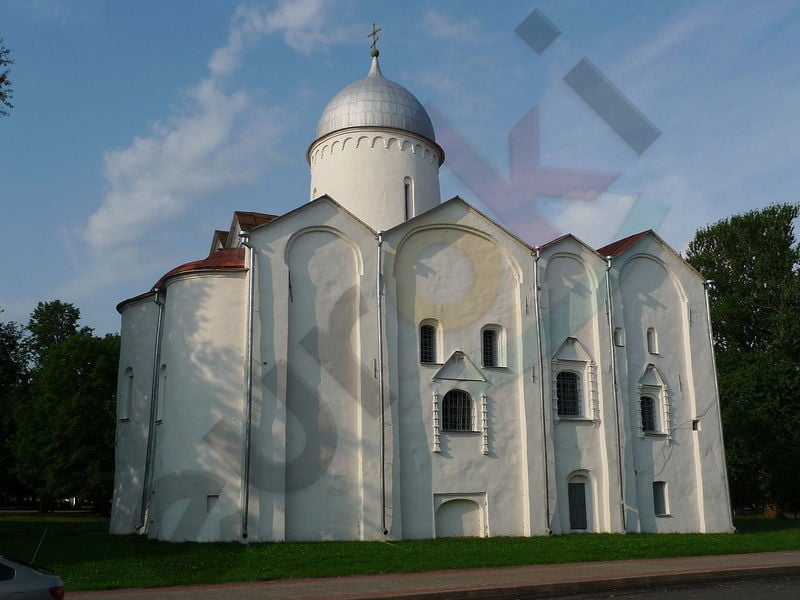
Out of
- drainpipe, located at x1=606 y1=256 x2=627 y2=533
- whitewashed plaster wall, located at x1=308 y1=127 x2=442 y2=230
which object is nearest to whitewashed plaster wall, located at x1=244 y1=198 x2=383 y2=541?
whitewashed plaster wall, located at x1=308 y1=127 x2=442 y2=230

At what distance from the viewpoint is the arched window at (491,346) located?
77.9 ft

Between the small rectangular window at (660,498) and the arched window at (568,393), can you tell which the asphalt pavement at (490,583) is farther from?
the small rectangular window at (660,498)

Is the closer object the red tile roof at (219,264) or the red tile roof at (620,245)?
the red tile roof at (219,264)

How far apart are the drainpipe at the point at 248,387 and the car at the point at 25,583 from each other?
11.3 meters

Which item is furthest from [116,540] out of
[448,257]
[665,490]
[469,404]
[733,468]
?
[733,468]

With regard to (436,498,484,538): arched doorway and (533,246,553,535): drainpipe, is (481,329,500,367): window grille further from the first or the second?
(436,498,484,538): arched doorway

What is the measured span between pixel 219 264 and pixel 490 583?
40.9 ft

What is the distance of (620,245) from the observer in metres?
27.3

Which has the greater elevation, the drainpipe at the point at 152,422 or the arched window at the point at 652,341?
the arched window at the point at 652,341

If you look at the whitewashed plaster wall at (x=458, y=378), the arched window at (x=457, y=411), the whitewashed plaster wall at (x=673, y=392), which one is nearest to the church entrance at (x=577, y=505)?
the whitewashed plaster wall at (x=458, y=378)

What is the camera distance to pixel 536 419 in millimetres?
23391

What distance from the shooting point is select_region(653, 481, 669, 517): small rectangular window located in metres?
25.2

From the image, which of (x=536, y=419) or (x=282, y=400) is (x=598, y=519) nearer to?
(x=536, y=419)

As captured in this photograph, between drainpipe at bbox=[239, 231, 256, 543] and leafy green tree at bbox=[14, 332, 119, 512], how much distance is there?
20.6 metres
